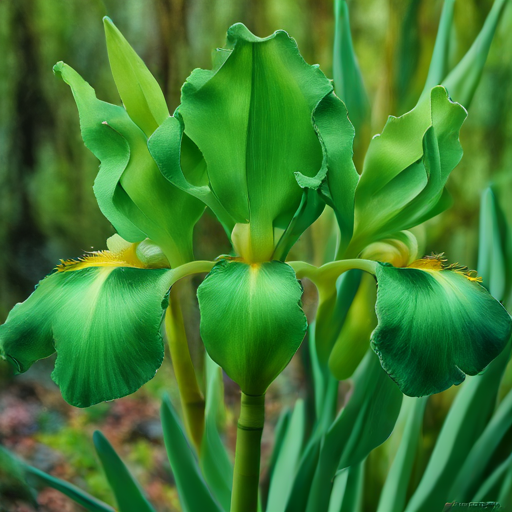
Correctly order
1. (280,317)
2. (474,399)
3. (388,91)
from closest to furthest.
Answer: (280,317) < (474,399) < (388,91)

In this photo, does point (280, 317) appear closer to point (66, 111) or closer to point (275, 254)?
point (275, 254)

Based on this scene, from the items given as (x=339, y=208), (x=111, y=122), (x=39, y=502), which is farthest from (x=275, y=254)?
(x=39, y=502)

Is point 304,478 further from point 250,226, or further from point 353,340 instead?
point 250,226

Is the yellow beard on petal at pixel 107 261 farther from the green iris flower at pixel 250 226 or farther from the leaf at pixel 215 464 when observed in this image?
the leaf at pixel 215 464

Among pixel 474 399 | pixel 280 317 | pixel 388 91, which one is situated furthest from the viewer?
pixel 388 91

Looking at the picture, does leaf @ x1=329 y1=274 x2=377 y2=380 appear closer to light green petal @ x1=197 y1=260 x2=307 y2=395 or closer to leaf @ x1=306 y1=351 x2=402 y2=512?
leaf @ x1=306 y1=351 x2=402 y2=512

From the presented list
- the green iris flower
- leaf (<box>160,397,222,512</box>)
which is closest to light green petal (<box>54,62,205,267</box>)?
the green iris flower
